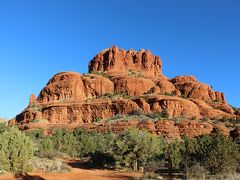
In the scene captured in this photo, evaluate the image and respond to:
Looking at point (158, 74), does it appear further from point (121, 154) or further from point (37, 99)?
point (121, 154)

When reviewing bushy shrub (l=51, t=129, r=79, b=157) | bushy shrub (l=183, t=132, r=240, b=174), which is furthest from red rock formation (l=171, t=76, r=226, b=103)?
bushy shrub (l=183, t=132, r=240, b=174)

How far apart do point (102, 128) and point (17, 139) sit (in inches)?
1476

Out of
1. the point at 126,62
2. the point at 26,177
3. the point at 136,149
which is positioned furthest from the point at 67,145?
the point at 126,62

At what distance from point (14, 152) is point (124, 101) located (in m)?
50.3

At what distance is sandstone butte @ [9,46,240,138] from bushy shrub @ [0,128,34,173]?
112ft

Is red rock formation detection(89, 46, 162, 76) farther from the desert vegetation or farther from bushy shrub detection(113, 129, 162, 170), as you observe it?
bushy shrub detection(113, 129, 162, 170)

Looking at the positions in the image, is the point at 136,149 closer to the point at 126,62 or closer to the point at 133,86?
the point at 133,86

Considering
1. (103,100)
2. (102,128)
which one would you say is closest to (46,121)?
(103,100)

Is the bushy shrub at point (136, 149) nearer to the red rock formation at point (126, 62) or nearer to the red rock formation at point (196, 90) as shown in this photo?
the red rock formation at point (196, 90)

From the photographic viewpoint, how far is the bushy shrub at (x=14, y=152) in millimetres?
25047

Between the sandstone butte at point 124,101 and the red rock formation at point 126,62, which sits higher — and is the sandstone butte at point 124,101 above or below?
below

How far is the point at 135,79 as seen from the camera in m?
85.2

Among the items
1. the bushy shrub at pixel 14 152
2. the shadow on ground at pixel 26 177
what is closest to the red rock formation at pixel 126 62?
the bushy shrub at pixel 14 152

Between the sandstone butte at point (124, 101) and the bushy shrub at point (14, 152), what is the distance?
3405cm
